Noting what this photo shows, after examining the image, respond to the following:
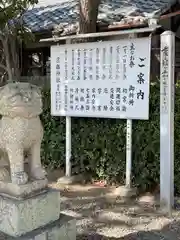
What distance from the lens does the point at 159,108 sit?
4.96 m

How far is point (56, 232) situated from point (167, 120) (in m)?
2.18

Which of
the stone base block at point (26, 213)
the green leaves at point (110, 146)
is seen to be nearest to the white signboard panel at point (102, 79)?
the green leaves at point (110, 146)

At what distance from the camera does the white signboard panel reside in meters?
4.95

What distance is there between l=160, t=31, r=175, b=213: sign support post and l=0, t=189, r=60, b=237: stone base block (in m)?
1.92

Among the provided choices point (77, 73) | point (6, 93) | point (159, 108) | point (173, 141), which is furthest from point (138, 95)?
point (6, 93)

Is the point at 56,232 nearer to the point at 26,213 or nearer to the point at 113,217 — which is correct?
the point at 26,213

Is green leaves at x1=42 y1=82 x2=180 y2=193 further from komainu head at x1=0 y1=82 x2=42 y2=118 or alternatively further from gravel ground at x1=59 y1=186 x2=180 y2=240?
komainu head at x1=0 y1=82 x2=42 y2=118

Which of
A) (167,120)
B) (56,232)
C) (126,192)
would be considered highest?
(167,120)

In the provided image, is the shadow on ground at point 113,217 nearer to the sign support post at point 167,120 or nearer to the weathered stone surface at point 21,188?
the sign support post at point 167,120

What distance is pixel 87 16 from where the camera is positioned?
20.5 ft

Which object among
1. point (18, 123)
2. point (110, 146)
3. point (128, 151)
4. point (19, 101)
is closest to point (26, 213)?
point (18, 123)

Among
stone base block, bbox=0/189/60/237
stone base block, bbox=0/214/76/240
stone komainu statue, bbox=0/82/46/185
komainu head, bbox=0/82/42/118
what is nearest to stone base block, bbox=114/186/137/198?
stone base block, bbox=0/214/76/240

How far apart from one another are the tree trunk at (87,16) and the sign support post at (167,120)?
2034 mm

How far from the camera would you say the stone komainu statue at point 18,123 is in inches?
111
